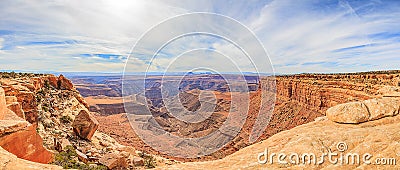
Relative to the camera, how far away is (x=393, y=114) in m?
7.39

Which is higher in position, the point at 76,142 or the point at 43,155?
the point at 43,155

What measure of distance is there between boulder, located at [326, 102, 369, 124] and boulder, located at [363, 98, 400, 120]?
0.57 feet

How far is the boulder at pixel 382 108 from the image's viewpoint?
24.2ft

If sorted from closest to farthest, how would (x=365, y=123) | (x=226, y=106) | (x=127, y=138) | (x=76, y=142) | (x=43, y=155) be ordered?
(x=365, y=123)
(x=43, y=155)
(x=76, y=142)
(x=127, y=138)
(x=226, y=106)

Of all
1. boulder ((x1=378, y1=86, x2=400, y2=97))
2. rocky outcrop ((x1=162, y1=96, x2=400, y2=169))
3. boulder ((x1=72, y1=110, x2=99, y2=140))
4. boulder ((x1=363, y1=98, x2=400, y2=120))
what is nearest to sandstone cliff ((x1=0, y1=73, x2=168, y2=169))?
boulder ((x1=72, y1=110, x2=99, y2=140))

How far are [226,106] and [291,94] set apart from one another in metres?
23.0

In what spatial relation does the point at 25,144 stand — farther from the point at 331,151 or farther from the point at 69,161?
the point at 331,151

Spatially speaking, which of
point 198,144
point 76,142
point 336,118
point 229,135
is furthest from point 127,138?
point 336,118

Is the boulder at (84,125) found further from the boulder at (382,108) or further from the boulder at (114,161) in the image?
the boulder at (382,108)

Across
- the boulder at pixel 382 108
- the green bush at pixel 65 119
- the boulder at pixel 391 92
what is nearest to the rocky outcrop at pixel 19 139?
the boulder at pixel 382 108

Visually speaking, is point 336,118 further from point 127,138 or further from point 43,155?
point 127,138

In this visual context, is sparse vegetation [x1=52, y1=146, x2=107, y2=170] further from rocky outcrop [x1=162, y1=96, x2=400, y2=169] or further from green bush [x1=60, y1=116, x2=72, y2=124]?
rocky outcrop [x1=162, y1=96, x2=400, y2=169]

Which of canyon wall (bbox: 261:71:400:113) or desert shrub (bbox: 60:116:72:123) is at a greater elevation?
canyon wall (bbox: 261:71:400:113)

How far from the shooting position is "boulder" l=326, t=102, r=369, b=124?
7.38 meters
